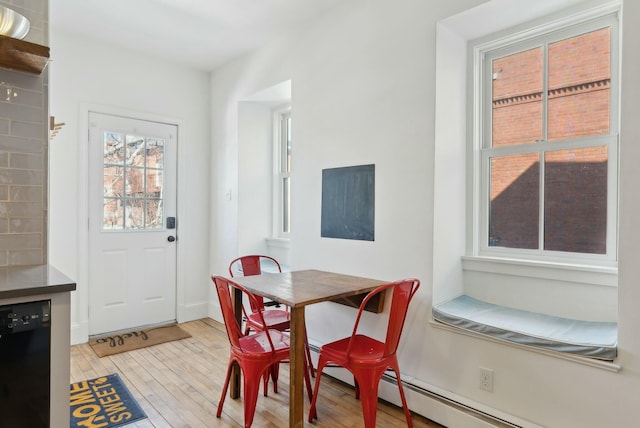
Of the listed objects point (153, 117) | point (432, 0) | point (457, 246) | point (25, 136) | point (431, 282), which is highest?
point (432, 0)

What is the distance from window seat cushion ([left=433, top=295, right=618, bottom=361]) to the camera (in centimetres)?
163

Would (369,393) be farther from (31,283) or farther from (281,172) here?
(281,172)

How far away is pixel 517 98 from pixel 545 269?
1027 mm

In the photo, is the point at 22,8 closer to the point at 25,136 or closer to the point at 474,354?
the point at 25,136

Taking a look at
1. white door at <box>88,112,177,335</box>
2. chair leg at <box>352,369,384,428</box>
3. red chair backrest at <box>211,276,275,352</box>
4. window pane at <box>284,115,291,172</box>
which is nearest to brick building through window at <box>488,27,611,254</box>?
chair leg at <box>352,369,384,428</box>

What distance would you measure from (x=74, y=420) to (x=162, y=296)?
1822 millimetres

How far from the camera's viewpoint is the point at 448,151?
2.29 m

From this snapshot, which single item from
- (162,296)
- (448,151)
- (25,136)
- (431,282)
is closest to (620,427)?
(431,282)

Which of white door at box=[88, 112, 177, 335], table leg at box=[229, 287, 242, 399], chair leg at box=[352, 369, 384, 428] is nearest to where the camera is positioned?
chair leg at box=[352, 369, 384, 428]

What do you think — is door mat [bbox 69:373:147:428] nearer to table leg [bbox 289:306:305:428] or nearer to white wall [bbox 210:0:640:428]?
table leg [bbox 289:306:305:428]

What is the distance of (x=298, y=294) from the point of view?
201 cm

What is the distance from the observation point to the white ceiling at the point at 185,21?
282 cm

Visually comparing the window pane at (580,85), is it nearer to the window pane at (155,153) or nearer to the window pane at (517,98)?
the window pane at (517,98)

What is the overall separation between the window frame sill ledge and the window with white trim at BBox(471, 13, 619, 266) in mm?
573
